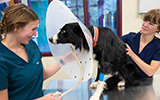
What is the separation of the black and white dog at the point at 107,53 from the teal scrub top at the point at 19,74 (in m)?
0.22

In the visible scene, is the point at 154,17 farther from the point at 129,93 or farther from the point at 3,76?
the point at 3,76

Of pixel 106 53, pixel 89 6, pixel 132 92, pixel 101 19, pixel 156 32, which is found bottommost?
pixel 132 92

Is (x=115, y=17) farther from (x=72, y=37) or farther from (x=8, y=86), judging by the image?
(x=8, y=86)

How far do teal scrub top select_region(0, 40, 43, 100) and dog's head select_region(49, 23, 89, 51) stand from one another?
219mm

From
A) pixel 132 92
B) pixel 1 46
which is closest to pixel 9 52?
pixel 1 46

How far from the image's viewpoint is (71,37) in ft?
2.51

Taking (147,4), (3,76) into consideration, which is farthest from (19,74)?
(147,4)

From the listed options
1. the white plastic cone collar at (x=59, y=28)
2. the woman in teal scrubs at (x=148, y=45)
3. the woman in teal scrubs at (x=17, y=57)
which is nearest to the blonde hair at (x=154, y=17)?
the woman in teal scrubs at (x=148, y=45)

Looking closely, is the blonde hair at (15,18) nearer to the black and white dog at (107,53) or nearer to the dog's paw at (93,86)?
the black and white dog at (107,53)

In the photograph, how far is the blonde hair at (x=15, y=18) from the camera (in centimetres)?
68

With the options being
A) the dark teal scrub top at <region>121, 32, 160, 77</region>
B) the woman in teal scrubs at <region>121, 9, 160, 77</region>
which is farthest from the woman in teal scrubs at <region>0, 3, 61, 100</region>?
the dark teal scrub top at <region>121, 32, 160, 77</region>

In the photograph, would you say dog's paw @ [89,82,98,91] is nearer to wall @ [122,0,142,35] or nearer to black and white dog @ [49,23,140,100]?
black and white dog @ [49,23,140,100]

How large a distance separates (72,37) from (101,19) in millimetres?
1598

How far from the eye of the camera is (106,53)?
910 millimetres
